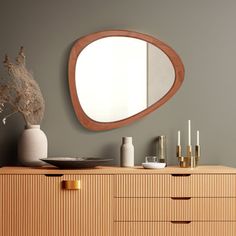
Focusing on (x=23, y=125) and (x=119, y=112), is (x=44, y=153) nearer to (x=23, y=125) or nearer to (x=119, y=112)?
(x=23, y=125)

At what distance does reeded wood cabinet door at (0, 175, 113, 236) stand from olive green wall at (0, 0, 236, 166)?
0.47m

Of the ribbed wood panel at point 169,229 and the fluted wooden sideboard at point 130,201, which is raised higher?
the fluted wooden sideboard at point 130,201

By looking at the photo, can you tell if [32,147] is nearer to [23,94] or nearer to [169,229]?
[23,94]

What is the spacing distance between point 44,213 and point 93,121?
0.73 m

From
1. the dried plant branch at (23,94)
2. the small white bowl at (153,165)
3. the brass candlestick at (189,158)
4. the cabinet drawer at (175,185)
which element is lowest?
the cabinet drawer at (175,185)

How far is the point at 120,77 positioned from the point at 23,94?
633mm

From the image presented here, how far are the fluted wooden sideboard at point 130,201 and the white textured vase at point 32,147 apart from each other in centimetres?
26

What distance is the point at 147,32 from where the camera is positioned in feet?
11.0

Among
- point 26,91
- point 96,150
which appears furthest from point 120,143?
point 26,91

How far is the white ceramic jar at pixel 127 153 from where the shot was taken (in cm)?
316

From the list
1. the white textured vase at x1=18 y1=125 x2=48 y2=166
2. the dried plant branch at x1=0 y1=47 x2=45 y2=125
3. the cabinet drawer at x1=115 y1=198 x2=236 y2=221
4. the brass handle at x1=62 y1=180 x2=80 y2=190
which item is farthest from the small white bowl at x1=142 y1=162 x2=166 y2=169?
the dried plant branch at x1=0 y1=47 x2=45 y2=125

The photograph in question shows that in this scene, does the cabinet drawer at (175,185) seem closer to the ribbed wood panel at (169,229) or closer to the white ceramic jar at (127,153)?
the ribbed wood panel at (169,229)

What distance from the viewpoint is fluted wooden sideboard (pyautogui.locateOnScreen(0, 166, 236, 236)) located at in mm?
2881

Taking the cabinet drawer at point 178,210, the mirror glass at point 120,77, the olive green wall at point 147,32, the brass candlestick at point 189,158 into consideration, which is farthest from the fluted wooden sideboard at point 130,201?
the mirror glass at point 120,77
